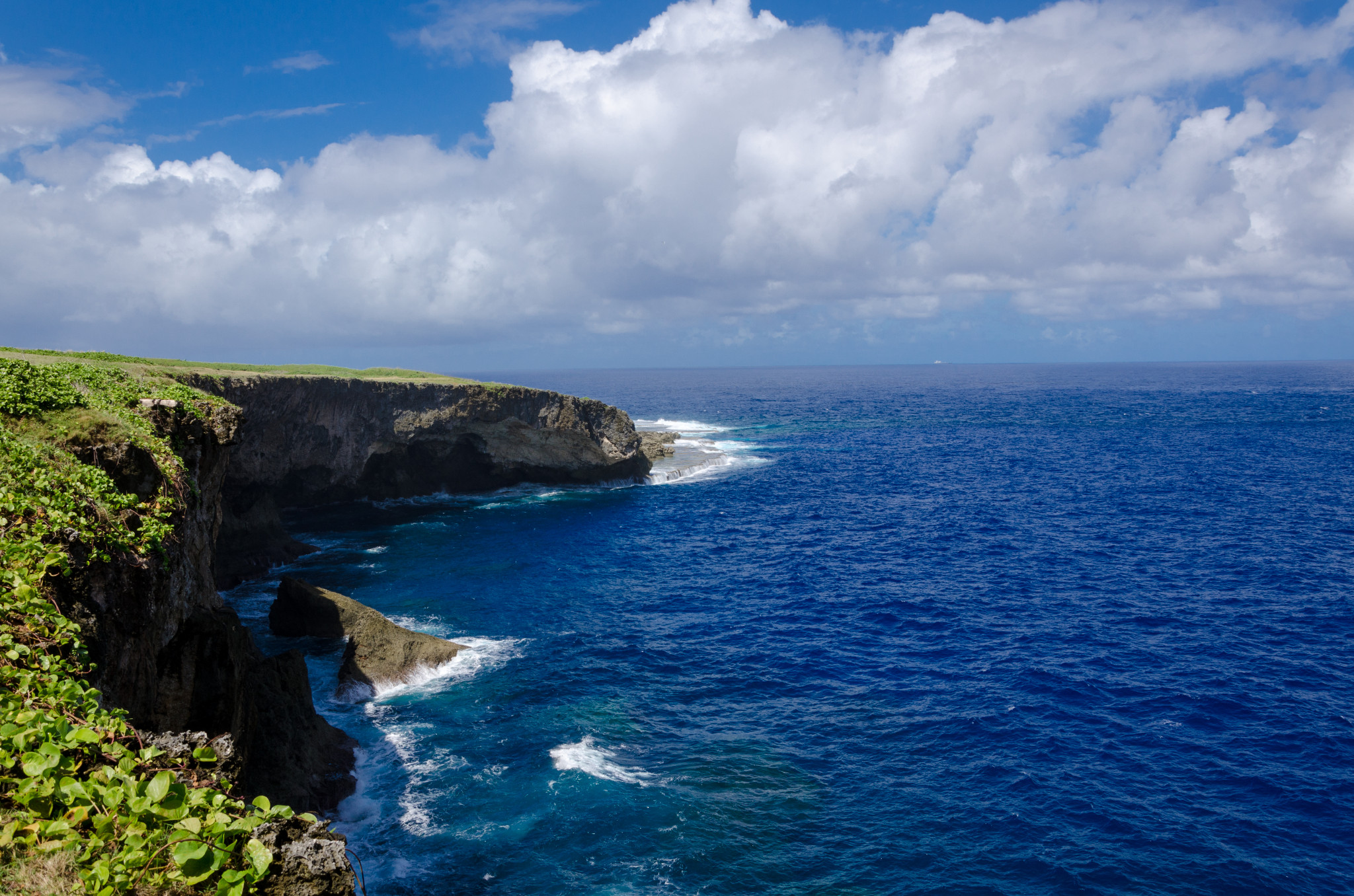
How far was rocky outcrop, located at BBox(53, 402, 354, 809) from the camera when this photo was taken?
12820 millimetres

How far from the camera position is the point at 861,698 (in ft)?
94.4

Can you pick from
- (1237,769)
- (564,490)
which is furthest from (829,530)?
(1237,769)

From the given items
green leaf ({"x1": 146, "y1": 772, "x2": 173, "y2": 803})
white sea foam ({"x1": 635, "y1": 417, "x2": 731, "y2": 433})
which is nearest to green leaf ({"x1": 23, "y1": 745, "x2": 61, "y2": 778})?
green leaf ({"x1": 146, "y1": 772, "x2": 173, "y2": 803})

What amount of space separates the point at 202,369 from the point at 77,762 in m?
46.5

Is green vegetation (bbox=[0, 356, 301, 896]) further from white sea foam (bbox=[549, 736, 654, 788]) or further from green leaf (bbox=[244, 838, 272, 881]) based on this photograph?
white sea foam (bbox=[549, 736, 654, 788])

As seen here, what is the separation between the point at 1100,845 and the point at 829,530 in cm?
3514

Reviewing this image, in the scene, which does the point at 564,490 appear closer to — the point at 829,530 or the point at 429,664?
the point at 829,530

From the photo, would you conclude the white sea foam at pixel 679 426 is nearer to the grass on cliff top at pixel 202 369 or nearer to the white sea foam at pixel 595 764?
the grass on cliff top at pixel 202 369

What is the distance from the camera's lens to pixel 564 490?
72.1m

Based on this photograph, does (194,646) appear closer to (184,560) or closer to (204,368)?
(184,560)

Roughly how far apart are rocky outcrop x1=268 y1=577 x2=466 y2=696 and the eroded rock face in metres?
24.6

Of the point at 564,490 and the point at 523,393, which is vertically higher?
the point at 523,393

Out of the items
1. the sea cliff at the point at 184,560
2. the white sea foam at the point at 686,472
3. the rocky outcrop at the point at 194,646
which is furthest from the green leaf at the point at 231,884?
the white sea foam at the point at 686,472

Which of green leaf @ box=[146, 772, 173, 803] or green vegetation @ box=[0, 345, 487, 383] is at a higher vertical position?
green vegetation @ box=[0, 345, 487, 383]
